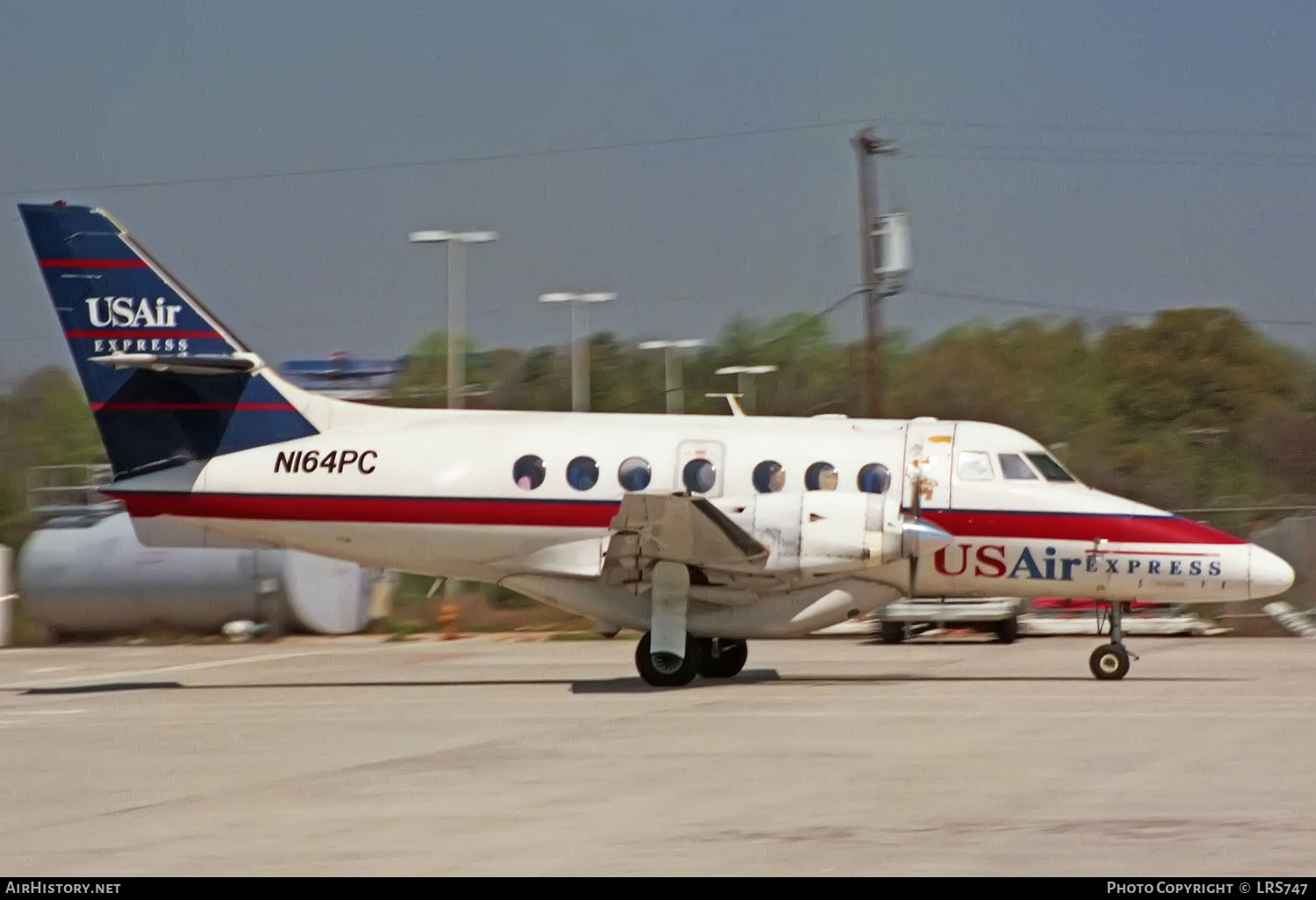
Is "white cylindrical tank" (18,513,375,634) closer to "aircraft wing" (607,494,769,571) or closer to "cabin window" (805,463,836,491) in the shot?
"aircraft wing" (607,494,769,571)

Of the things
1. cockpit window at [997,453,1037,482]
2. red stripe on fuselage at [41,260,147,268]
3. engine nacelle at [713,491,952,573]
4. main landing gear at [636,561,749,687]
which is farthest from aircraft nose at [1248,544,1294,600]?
red stripe on fuselage at [41,260,147,268]

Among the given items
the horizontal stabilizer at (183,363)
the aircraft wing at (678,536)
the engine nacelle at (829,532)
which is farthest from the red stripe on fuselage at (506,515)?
the horizontal stabilizer at (183,363)

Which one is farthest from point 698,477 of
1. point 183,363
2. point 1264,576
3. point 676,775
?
point 676,775

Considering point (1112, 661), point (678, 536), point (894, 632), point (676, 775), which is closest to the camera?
point (676, 775)

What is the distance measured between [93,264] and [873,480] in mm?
9668

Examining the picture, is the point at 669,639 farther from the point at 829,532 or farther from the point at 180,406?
the point at 180,406

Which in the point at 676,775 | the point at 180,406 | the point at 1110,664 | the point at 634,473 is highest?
the point at 180,406

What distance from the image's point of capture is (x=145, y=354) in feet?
65.1

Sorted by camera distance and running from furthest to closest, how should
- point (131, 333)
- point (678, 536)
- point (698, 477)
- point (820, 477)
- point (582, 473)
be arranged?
1. point (131, 333)
2. point (582, 473)
3. point (698, 477)
4. point (820, 477)
5. point (678, 536)

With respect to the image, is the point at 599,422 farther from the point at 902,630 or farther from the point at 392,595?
the point at 392,595

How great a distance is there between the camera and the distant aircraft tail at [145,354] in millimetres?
19953

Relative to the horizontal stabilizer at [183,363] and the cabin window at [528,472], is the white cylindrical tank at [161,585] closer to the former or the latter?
the horizontal stabilizer at [183,363]
